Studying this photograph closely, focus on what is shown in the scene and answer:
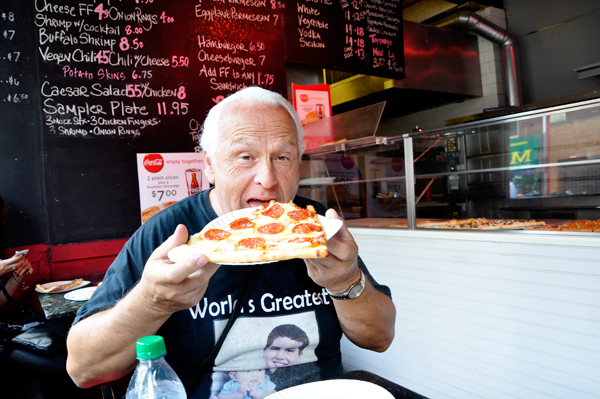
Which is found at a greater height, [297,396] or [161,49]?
[161,49]

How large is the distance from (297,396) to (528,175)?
3.58 metres

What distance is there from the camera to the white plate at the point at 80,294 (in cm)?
264

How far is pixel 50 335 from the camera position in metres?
2.52

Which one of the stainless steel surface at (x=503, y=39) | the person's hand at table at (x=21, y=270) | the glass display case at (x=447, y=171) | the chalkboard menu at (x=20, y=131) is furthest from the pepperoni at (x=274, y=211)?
the stainless steel surface at (x=503, y=39)

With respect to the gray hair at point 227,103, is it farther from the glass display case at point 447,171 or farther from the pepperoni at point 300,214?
the glass display case at point 447,171

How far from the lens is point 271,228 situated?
1.29 metres

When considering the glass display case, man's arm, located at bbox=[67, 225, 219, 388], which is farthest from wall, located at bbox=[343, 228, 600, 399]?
man's arm, located at bbox=[67, 225, 219, 388]

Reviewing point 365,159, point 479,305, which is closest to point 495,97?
point 365,159

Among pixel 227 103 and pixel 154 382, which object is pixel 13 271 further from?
pixel 154 382

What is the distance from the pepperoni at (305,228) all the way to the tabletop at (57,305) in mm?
1950

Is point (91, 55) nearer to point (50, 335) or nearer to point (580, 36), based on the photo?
point (50, 335)

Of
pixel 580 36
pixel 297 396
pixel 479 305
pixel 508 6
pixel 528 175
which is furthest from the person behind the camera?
pixel 508 6

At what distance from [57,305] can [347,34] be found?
404 cm

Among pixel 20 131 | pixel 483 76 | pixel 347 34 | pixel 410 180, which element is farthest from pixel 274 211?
pixel 483 76
